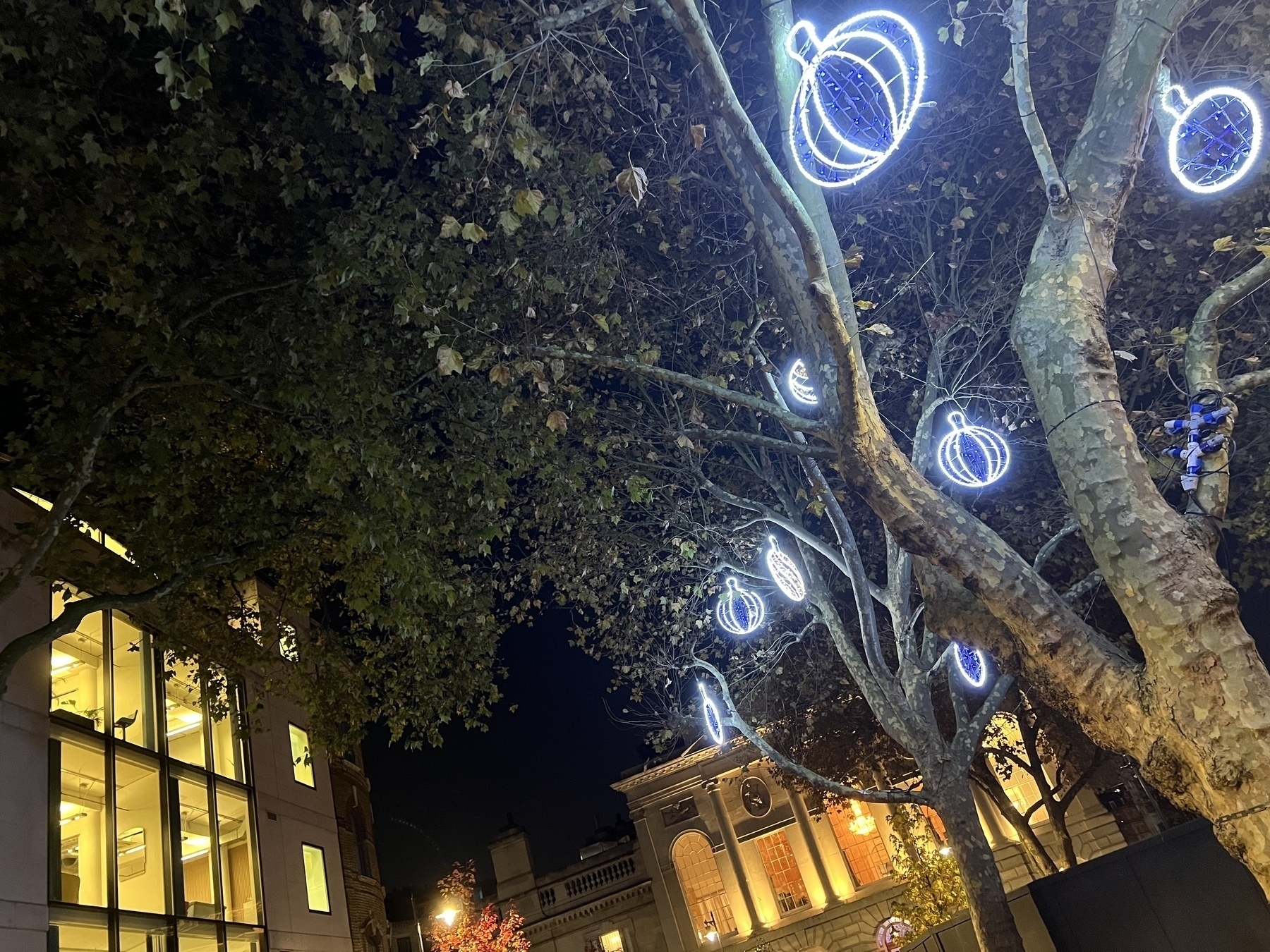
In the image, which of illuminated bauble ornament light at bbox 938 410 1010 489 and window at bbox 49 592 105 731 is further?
window at bbox 49 592 105 731

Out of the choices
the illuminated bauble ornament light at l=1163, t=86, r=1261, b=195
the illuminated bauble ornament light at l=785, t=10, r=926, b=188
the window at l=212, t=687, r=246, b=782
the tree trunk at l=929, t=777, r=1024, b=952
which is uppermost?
the window at l=212, t=687, r=246, b=782

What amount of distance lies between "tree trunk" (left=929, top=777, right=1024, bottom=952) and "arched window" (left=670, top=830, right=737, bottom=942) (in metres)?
22.2

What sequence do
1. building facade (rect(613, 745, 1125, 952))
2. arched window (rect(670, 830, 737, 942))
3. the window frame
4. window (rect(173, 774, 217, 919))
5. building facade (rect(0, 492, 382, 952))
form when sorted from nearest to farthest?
building facade (rect(0, 492, 382, 952))
window (rect(173, 774, 217, 919))
the window frame
building facade (rect(613, 745, 1125, 952))
arched window (rect(670, 830, 737, 942))

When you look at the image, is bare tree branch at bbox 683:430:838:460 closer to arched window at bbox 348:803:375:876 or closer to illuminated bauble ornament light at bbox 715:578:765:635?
illuminated bauble ornament light at bbox 715:578:765:635

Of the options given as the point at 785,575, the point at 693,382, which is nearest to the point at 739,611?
the point at 785,575

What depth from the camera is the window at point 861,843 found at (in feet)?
95.9

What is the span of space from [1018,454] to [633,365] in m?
8.14

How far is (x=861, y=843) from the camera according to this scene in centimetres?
2994

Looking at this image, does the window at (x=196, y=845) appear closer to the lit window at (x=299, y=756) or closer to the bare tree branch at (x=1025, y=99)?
the lit window at (x=299, y=756)

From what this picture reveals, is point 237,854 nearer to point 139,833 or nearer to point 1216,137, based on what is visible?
point 139,833

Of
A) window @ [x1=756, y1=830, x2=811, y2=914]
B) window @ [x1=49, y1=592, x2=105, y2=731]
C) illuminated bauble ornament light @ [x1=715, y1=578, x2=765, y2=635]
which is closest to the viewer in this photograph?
window @ [x1=49, y1=592, x2=105, y2=731]

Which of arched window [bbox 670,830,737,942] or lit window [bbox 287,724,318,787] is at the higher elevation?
lit window [bbox 287,724,318,787]

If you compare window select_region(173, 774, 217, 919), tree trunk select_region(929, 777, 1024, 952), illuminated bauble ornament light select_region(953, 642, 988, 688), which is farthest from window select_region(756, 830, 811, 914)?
window select_region(173, 774, 217, 919)

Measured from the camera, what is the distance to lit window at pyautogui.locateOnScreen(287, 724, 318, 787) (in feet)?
52.7
